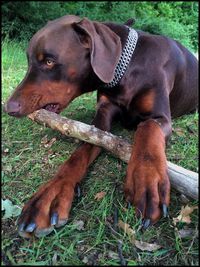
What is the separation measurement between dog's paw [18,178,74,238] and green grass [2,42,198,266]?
4 cm

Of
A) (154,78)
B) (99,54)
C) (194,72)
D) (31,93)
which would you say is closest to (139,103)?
(154,78)

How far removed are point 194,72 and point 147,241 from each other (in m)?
1.98

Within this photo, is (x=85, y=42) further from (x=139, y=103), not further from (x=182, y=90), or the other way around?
(x=182, y=90)

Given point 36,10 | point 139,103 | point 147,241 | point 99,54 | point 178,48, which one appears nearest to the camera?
point 147,241

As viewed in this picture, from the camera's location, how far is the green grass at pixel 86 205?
1.59 meters

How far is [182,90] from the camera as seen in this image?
311cm

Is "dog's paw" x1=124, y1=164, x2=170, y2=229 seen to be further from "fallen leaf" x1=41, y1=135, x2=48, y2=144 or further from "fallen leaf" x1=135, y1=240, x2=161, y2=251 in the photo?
"fallen leaf" x1=41, y1=135, x2=48, y2=144

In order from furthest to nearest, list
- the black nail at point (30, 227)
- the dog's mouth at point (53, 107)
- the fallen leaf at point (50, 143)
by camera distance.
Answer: the fallen leaf at point (50, 143), the dog's mouth at point (53, 107), the black nail at point (30, 227)

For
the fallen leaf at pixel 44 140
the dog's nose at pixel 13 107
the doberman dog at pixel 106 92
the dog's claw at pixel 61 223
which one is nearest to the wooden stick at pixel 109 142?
the doberman dog at pixel 106 92

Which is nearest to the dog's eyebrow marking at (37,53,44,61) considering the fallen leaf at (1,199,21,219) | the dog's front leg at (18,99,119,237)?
the dog's front leg at (18,99,119,237)

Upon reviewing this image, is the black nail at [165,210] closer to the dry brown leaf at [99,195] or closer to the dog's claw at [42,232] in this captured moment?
the dry brown leaf at [99,195]

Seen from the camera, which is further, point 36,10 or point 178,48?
point 36,10

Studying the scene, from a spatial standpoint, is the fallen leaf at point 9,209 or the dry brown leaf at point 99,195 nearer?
the fallen leaf at point 9,209

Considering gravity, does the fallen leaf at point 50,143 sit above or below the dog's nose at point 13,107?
below
